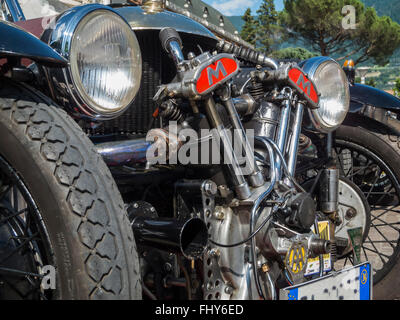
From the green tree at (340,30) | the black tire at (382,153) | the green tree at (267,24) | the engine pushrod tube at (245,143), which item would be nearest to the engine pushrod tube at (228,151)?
the engine pushrod tube at (245,143)

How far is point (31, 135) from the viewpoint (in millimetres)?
1084

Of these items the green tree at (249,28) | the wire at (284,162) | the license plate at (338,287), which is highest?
the green tree at (249,28)

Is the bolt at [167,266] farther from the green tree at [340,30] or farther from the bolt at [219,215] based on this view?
the green tree at [340,30]

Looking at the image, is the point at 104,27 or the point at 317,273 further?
the point at 317,273

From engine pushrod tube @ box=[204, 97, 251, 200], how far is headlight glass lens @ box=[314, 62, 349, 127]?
2.38 ft

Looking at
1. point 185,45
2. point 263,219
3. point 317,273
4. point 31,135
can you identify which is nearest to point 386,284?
point 317,273

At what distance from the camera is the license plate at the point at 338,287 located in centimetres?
140

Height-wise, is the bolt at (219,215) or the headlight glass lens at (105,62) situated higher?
the headlight glass lens at (105,62)

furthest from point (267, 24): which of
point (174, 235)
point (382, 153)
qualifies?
point (174, 235)

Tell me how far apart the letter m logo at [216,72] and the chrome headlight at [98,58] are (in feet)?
0.76
